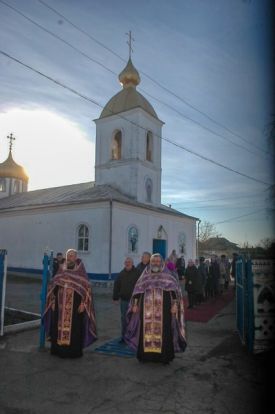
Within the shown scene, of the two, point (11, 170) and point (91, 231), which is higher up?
point (11, 170)

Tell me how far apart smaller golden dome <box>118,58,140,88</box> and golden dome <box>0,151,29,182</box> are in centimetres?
1737

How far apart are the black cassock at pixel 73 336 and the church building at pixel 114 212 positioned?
11.6m

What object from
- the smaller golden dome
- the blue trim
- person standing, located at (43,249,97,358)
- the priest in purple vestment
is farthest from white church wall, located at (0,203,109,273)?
the priest in purple vestment

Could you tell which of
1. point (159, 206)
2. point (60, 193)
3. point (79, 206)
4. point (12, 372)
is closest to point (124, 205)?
point (79, 206)

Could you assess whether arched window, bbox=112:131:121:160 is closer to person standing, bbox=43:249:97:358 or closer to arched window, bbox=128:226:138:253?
arched window, bbox=128:226:138:253

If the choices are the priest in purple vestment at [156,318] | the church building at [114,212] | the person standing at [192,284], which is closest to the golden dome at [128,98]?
the church building at [114,212]

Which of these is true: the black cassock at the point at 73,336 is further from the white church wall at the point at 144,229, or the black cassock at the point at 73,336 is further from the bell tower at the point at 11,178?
the bell tower at the point at 11,178

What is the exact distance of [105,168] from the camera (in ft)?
76.9

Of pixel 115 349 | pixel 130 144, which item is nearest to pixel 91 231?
pixel 130 144

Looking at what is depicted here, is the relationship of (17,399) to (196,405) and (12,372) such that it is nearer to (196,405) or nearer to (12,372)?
(12,372)

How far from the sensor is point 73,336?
6586 mm

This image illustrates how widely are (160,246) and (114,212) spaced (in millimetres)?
4988

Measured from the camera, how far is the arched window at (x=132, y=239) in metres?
20.0

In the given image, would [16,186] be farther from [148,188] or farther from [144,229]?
[144,229]
